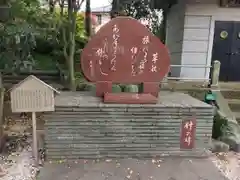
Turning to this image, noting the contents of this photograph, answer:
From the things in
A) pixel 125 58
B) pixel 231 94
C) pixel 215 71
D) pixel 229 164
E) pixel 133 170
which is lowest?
pixel 229 164

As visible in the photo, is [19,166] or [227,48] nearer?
[19,166]

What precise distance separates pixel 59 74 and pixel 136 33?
5216mm

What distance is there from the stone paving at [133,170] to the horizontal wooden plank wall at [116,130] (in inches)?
5.4

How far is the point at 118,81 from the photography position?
163 inches

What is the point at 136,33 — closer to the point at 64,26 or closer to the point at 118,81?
the point at 118,81

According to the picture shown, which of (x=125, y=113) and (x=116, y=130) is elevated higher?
(x=125, y=113)

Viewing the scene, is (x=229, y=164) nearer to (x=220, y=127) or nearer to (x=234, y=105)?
(x=220, y=127)

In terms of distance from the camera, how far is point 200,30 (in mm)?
7484

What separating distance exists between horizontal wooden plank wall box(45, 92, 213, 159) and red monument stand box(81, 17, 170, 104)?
307 mm

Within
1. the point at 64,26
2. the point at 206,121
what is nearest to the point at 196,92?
the point at 206,121

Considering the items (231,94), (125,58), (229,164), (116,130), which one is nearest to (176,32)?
(231,94)

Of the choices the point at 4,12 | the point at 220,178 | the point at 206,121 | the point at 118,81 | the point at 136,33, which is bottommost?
the point at 220,178

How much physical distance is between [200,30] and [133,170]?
17.1 feet

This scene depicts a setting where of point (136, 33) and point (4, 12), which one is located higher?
point (4, 12)
